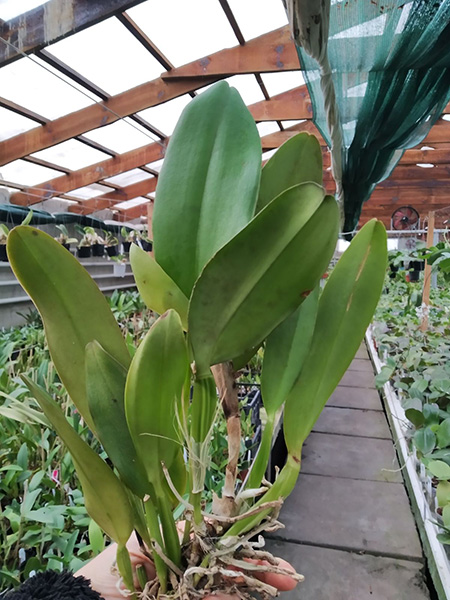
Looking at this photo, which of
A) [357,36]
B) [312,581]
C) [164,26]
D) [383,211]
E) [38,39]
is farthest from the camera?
[383,211]

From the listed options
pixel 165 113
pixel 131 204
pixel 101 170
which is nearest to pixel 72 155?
pixel 101 170

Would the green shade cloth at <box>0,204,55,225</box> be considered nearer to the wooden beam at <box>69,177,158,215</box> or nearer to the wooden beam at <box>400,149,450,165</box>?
A: the wooden beam at <box>69,177,158,215</box>

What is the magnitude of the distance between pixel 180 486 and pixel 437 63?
974mm

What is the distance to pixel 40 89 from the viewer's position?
3.04m

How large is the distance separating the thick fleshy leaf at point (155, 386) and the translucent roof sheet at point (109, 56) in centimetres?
273

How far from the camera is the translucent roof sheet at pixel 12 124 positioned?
331cm

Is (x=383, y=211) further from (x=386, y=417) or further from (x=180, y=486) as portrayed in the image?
(x=180, y=486)

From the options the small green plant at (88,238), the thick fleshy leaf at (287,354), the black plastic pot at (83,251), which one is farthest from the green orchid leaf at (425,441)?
the small green plant at (88,238)

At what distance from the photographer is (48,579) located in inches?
13.6

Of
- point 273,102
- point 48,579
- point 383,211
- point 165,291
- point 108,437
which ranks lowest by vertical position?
point 48,579

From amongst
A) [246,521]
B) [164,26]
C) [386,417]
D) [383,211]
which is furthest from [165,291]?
[383,211]

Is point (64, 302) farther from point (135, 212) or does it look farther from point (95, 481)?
point (135, 212)

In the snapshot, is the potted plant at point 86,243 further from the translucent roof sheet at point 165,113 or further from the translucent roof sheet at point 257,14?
the translucent roof sheet at point 257,14

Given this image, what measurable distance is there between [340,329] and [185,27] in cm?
289
